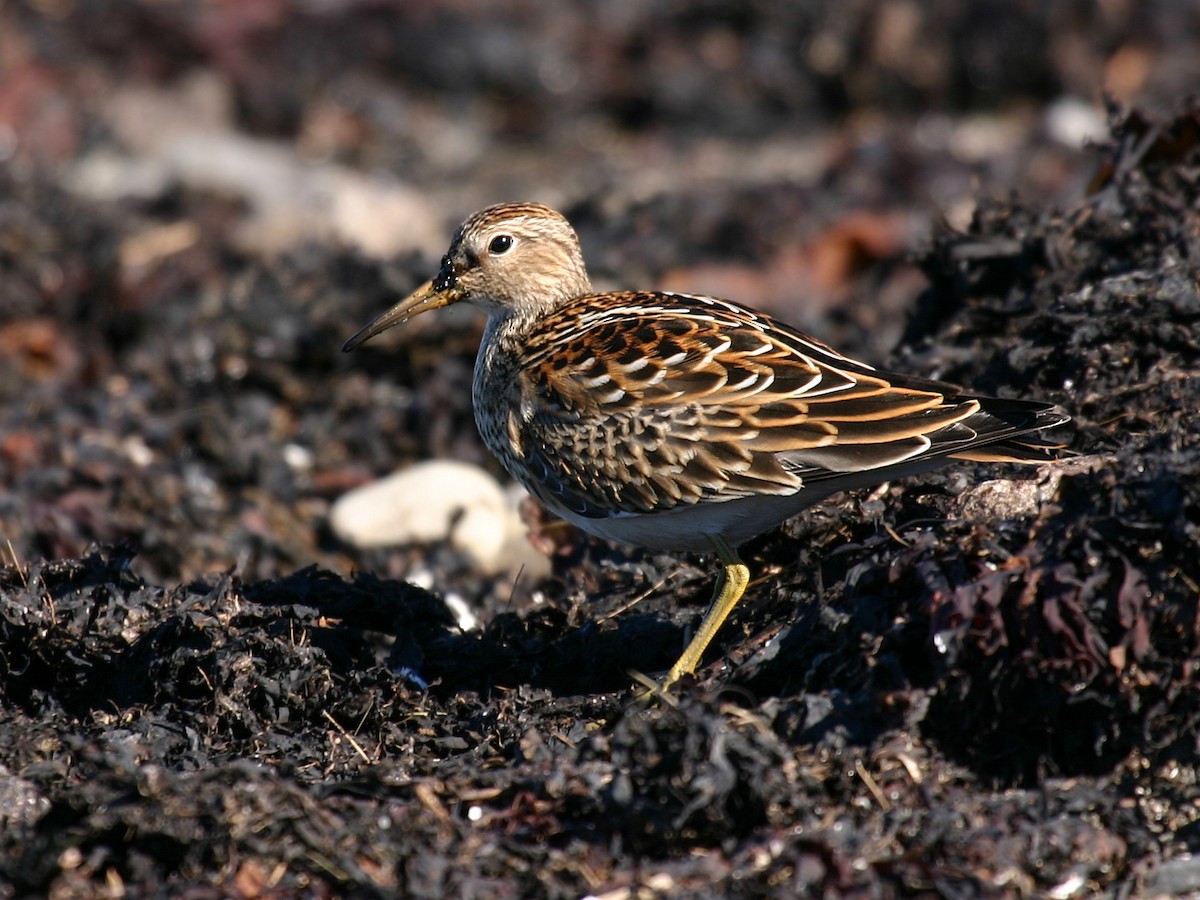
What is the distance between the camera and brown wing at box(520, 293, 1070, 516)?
4.78 m

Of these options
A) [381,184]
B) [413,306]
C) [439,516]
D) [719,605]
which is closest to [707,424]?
[719,605]

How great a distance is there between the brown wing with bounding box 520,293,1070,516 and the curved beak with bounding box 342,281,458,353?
0.89m

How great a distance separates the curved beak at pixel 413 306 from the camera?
6.26m

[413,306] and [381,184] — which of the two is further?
[381,184]

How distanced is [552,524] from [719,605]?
Result: 1.50 metres

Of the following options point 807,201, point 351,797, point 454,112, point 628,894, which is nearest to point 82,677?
point 351,797

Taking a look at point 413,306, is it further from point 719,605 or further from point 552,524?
point 719,605

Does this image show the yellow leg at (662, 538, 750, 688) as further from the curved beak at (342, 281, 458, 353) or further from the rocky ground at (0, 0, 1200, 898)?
the curved beak at (342, 281, 458, 353)

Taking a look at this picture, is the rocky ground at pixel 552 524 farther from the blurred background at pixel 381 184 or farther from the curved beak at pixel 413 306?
the curved beak at pixel 413 306

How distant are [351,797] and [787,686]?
4.35 ft

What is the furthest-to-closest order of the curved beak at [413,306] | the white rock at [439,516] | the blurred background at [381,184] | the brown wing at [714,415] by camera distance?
the blurred background at [381,184]
the white rock at [439,516]
the curved beak at [413,306]
the brown wing at [714,415]

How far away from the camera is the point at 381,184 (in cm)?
1191

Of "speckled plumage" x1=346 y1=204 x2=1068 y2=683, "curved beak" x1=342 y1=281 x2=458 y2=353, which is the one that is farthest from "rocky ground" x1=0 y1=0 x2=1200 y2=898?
"curved beak" x1=342 y1=281 x2=458 y2=353

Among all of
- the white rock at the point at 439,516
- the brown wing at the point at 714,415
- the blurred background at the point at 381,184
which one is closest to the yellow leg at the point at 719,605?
the brown wing at the point at 714,415
